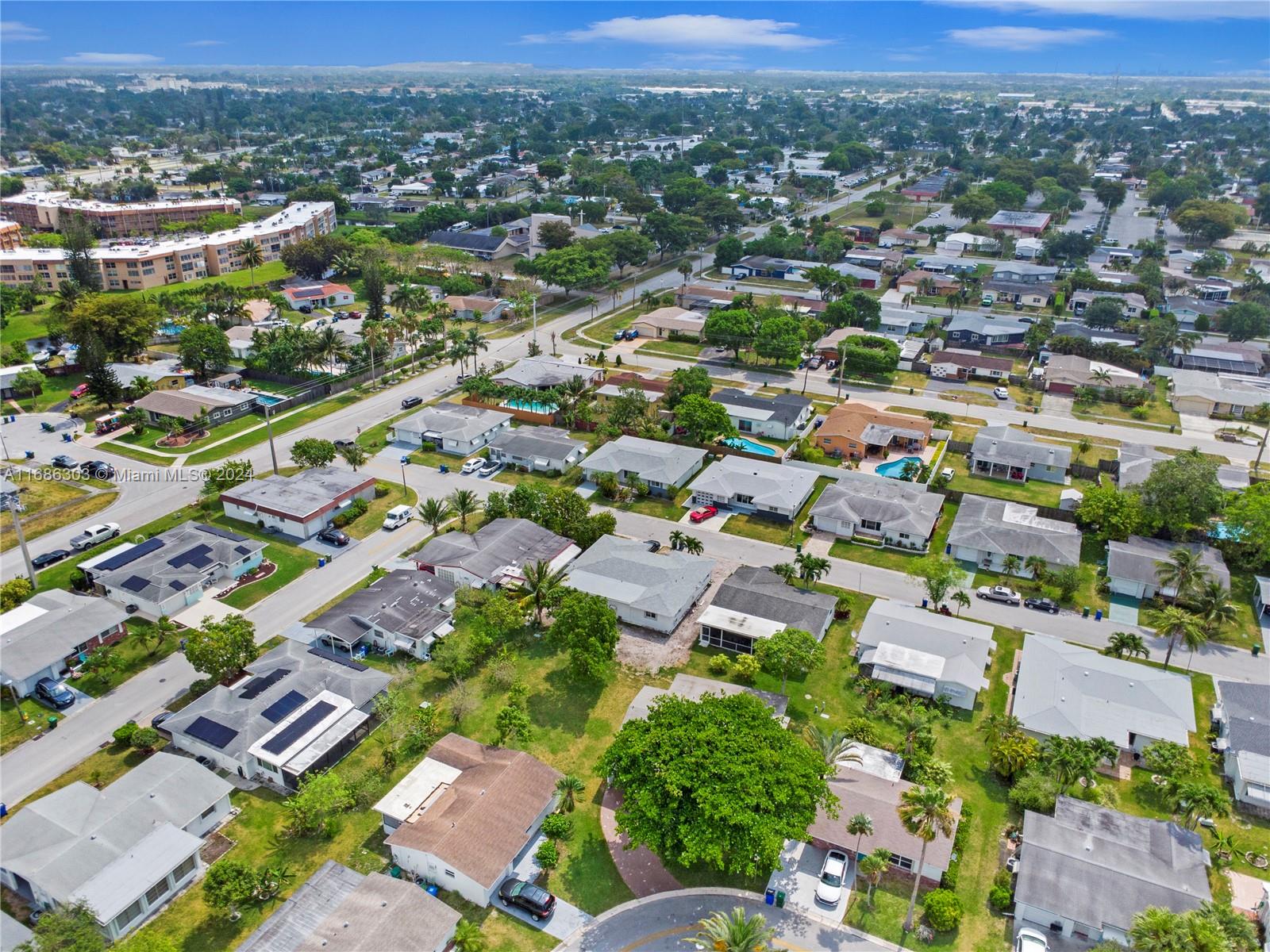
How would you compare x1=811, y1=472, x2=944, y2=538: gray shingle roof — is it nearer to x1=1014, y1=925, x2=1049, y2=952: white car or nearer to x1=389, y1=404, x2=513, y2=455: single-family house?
x1=1014, y1=925, x2=1049, y2=952: white car

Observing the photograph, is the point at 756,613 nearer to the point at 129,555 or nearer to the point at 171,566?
the point at 171,566

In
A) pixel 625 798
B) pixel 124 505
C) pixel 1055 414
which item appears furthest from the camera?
pixel 1055 414

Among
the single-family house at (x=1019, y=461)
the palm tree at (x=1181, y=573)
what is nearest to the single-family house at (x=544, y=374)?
the single-family house at (x=1019, y=461)

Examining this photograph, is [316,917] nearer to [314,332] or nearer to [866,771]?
[866,771]

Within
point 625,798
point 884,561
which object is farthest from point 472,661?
point 884,561

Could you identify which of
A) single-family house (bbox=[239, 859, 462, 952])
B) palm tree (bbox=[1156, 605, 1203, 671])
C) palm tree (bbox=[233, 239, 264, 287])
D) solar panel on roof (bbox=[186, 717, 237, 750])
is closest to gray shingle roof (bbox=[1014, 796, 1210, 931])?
palm tree (bbox=[1156, 605, 1203, 671])
